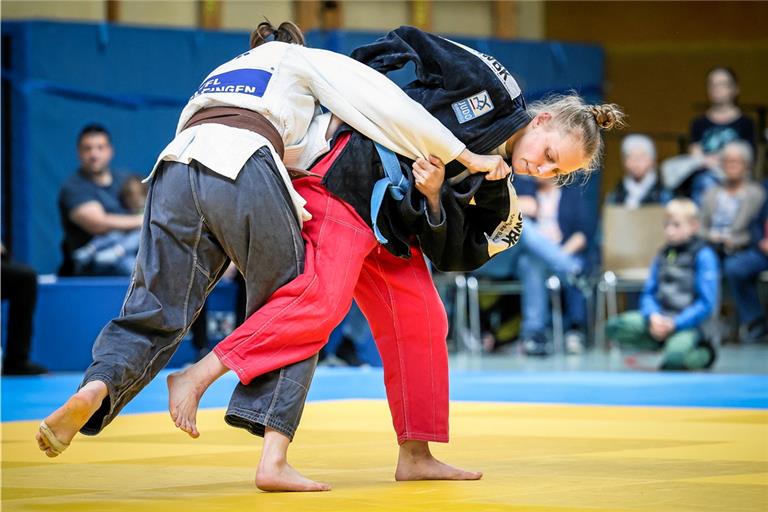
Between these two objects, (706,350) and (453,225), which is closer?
(453,225)

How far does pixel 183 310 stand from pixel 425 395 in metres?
0.71

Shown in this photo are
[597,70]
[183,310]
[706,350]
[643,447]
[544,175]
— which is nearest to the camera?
[183,310]

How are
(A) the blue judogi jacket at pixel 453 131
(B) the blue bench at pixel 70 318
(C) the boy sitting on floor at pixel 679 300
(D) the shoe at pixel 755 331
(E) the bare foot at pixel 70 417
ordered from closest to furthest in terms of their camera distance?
(E) the bare foot at pixel 70 417
(A) the blue judogi jacket at pixel 453 131
(C) the boy sitting on floor at pixel 679 300
(B) the blue bench at pixel 70 318
(D) the shoe at pixel 755 331

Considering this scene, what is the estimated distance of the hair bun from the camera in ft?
10.3

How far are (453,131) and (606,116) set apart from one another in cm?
38

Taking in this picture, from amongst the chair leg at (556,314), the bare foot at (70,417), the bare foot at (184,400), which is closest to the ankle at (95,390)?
the bare foot at (70,417)

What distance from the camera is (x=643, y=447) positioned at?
391 centimetres

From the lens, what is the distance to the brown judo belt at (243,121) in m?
3.00

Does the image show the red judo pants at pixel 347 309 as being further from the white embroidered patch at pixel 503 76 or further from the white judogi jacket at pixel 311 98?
the white embroidered patch at pixel 503 76

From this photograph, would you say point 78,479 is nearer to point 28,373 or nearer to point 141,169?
point 28,373

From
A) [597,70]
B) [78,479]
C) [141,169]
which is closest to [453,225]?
[78,479]

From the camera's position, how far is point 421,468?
322 cm

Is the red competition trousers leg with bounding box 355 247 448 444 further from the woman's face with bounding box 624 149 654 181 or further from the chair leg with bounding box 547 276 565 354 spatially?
the woman's face with bounding box 624 149 654 181

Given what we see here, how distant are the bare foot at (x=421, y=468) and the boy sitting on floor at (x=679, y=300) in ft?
15.4
